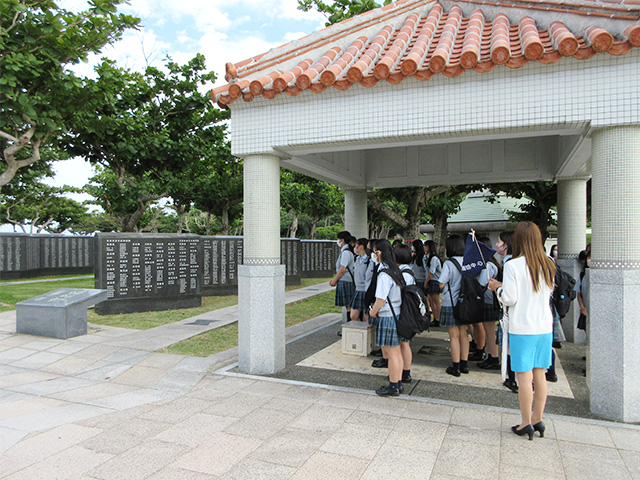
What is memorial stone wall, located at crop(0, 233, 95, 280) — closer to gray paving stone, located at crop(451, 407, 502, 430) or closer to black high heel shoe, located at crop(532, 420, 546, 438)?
gray paving stone, located at crop(451, 407, 502, 430)

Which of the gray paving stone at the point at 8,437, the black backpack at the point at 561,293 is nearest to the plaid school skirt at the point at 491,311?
the black backpack at the point at 561,293

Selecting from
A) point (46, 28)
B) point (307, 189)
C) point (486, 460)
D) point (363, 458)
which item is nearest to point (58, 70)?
point (46, 28)

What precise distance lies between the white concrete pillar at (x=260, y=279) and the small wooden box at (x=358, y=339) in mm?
1191

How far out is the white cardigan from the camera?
3535mm

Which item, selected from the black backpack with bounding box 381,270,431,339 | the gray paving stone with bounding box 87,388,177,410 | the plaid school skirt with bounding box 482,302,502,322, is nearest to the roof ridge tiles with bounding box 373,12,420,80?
the black backpack with bounding box 381,270,431,339

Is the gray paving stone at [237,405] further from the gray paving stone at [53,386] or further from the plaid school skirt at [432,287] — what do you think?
the plaid school skirt at [432,287]

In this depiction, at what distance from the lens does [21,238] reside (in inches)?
631

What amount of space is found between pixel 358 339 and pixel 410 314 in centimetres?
187

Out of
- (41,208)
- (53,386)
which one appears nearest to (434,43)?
(53,386)

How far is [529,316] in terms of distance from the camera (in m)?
3.54

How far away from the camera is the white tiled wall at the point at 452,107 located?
4.10m

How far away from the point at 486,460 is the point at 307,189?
1815 centimetres

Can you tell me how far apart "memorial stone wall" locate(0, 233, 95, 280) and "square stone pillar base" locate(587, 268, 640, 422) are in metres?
17.7

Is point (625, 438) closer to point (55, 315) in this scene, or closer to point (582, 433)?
point (582, 433)
